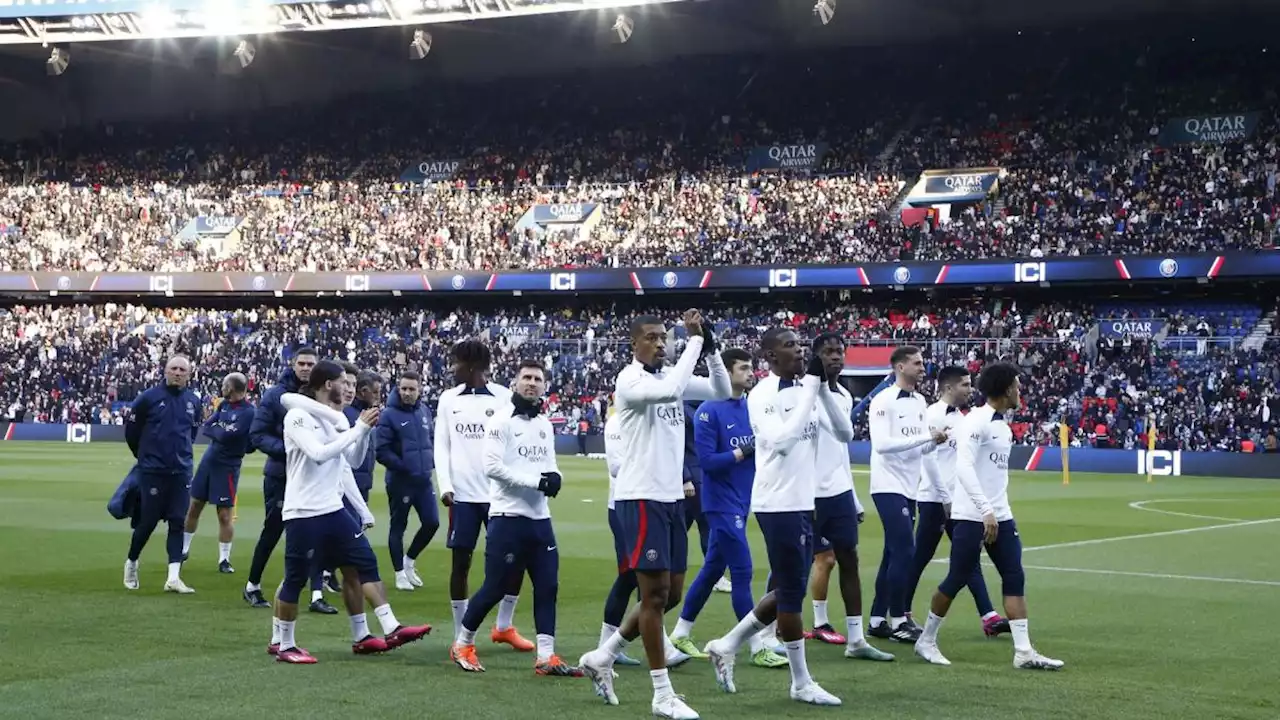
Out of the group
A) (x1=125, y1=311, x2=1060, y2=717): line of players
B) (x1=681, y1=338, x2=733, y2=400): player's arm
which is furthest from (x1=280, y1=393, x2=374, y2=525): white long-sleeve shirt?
(x1=681, y1=338, x2=733, y2=400): player's arm

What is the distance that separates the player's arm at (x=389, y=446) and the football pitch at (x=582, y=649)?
4.02ft

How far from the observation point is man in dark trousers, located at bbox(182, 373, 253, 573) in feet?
49.6

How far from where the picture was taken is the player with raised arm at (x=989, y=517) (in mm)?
10031

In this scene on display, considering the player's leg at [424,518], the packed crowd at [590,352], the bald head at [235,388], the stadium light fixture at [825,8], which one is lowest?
the player's leg at [424,518]

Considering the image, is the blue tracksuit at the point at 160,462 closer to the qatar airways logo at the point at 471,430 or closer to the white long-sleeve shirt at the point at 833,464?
the qatar airways logo at the point at 471,430

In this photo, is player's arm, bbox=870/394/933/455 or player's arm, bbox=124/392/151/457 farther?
player's arm, bbox=124/392/151/457

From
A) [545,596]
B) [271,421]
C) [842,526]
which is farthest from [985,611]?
[271,421]

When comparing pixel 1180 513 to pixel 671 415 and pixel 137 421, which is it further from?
pixel 671 415

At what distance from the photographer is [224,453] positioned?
607 inches

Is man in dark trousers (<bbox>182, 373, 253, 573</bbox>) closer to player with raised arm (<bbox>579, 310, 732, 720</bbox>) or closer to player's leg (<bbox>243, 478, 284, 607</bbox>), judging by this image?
player's leg (<bbox>243, 478, 284, 607</bbox>)

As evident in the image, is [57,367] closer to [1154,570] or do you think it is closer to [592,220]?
[592,220]

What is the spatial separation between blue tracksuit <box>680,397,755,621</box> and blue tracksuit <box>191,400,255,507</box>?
20.5 ft

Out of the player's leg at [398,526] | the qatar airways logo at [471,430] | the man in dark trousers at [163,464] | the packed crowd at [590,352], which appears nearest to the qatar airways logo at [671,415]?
the qatar airways logo at [471,430]

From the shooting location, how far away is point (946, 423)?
1185cm
